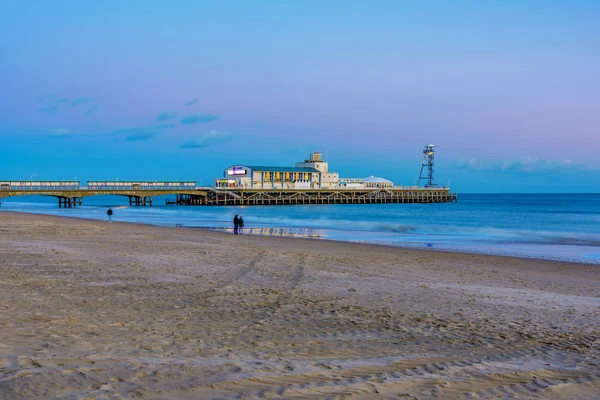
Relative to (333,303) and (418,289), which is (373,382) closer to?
(333,303)

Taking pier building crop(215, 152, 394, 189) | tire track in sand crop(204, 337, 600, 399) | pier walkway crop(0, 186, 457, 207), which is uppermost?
pier building crop(215, 152, 394, 189)

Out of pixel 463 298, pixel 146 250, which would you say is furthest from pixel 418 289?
pixel 146 250

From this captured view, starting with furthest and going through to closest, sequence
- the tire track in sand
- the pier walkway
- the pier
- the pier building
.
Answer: the pier building < the pier walkway < the pier < the tire track in sand

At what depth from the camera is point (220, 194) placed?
3563 inches

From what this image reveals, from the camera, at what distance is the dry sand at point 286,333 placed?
5012 millimetres

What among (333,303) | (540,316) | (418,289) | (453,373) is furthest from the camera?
(418,289)

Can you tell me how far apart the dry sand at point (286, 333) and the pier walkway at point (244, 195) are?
67561 mm

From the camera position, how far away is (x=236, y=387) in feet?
15.9

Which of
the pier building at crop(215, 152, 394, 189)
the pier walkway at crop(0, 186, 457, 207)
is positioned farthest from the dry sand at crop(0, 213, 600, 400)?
the pier building at crop(215, 152, 394, 189)

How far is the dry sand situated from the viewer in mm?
5012

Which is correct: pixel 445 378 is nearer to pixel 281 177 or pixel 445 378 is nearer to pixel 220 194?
pixel 220 194

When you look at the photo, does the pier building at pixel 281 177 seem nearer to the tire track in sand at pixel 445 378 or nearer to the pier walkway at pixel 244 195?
the pier walkway at pixel 244 195

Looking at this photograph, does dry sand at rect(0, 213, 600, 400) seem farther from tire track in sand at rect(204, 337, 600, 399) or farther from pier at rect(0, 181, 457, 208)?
pier at rect(0, 181, 457, 208)

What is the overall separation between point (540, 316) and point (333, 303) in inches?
124
